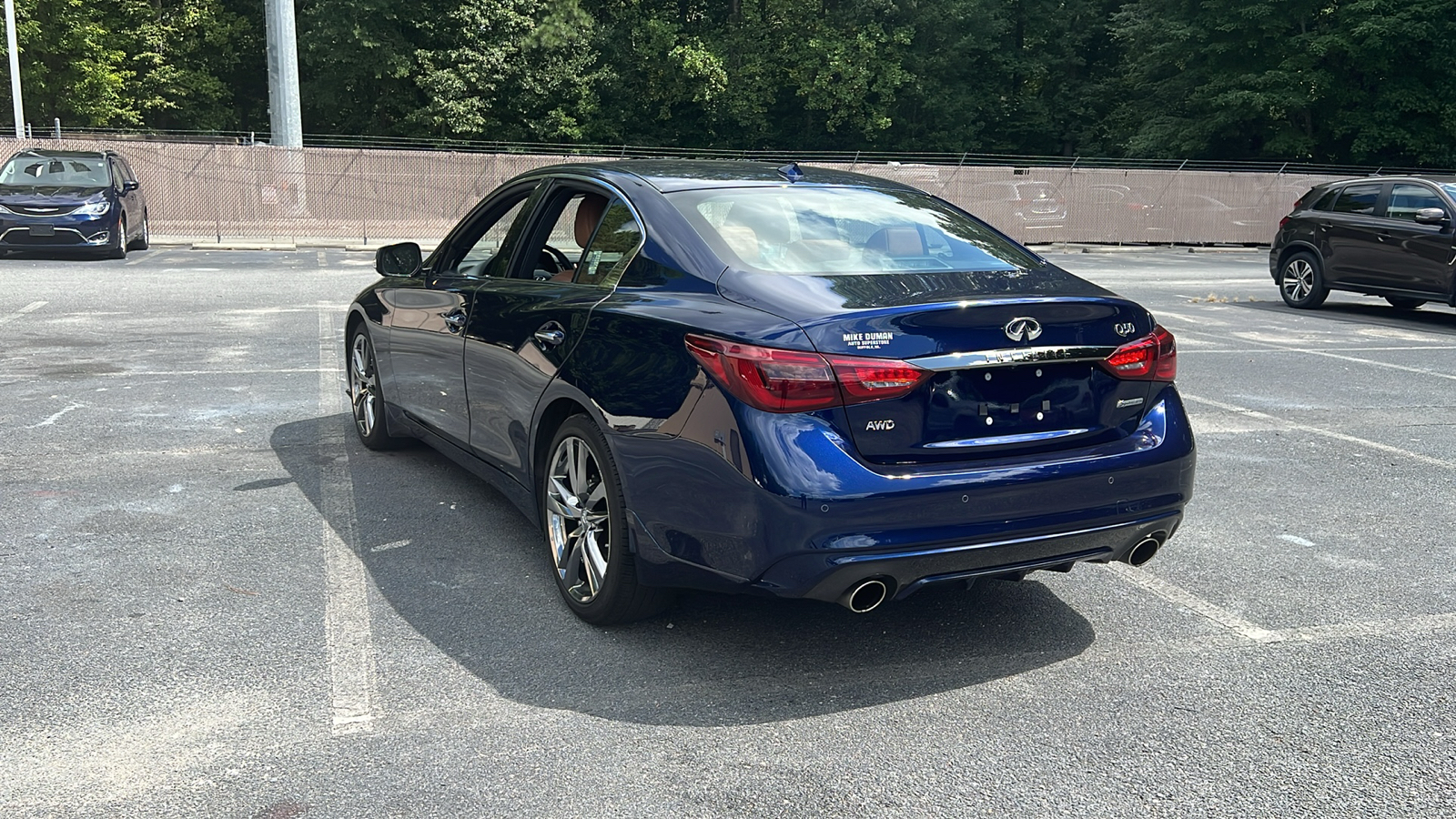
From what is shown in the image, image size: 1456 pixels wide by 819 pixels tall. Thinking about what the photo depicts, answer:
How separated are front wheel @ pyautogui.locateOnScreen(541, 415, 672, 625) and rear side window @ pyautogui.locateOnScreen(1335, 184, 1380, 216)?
43.9 ft

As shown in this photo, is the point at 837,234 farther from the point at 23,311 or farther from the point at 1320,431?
the point at 23,311

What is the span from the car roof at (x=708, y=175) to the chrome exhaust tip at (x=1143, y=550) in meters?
1.66

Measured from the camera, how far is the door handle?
14.2ft

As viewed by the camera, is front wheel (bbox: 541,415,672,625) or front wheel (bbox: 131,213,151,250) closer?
front wheel (bbox: 541,415,672,625)

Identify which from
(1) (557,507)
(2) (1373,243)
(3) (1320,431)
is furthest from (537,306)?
(2) (1373,243)

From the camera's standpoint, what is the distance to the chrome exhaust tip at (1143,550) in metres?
3.95

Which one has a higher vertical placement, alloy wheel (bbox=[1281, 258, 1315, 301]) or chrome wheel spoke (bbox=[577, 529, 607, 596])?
chrome wheel spoke (bbox=[577, 529, 607, 596])

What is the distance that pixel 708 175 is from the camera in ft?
15.6

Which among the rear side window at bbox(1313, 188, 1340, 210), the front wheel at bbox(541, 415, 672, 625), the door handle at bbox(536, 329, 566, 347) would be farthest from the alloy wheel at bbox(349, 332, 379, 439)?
the rear side window at bbox(1313, 188, 1340, 210)

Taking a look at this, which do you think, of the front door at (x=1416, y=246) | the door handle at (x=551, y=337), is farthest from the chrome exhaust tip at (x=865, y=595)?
the front door at (x=1416, y=246)

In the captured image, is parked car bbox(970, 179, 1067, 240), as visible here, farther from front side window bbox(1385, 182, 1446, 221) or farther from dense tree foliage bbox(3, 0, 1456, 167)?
dense tree foliage bbox(3, 0, 1456, 167)

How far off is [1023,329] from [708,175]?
156cm

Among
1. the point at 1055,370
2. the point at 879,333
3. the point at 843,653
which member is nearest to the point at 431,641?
the point at 843,653

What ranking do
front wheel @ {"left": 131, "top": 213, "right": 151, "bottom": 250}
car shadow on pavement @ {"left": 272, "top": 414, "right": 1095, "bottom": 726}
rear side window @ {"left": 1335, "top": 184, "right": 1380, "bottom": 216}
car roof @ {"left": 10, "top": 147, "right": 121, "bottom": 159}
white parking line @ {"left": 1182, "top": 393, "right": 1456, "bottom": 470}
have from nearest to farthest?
1. car shadow on pavement @ {"left": 272, "top": 414, "right": 1095, "bottom": 726}
2. white parking line @ {"left": 1182, "top": 393, "right": 1456, "bottom": 470}
3. rear side window @ {"left": 1335, "top": 184, "right": 1380, "bottom": 216}
4. car roof @ {"left": 10, "top": 147, "right": 121, "bottom": 159}
5. front wheel @ {"left": 131, "top": 213, "right": 151, "bottom": 250}
